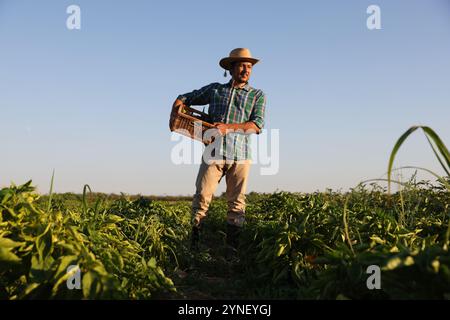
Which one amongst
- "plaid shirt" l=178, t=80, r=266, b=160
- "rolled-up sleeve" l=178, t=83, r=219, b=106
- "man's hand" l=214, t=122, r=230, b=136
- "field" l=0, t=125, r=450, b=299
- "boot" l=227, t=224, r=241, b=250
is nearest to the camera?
"field" l=0, t=125, r=450, b=299

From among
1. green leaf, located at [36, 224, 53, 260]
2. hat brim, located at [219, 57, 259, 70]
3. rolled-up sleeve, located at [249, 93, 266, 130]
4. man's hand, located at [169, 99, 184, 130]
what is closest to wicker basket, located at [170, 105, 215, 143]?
man's hand, located at [169, 99, 184, 130]

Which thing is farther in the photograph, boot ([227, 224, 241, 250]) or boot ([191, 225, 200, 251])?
boot ([227, 224, 241, 250])

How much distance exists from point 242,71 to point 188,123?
2.85 feet

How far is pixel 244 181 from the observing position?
4633 millimetres

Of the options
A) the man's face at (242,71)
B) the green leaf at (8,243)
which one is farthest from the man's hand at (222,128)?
the green leaf at (8,243)

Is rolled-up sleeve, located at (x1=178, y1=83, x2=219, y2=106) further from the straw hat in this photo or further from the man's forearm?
the man's forearm

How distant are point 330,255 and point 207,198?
265 cm

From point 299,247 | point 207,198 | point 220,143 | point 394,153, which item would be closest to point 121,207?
point 207,198

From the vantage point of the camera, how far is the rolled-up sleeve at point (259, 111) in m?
4.65

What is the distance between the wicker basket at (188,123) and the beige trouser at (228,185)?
1.16 feet

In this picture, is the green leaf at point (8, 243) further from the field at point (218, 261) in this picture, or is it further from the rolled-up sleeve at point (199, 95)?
the rolled-up sleeve at point (199, 95)

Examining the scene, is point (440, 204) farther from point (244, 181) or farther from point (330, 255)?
point (330, 255)

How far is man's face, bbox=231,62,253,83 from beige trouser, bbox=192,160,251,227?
956mm

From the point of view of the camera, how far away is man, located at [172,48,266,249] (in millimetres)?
4520
